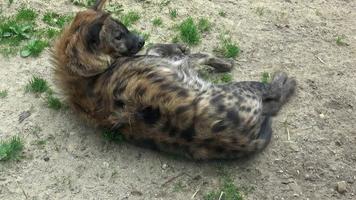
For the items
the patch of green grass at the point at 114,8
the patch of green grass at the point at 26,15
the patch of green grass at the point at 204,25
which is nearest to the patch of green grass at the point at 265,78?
the patch of green grass at the point at 204,25

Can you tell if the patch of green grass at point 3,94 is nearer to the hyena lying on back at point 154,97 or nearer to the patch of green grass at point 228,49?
the hyena lying on back at point 154,97

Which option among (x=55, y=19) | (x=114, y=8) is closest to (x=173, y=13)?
(x=114, y=8)

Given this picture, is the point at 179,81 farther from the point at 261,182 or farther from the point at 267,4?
the point at 267,4

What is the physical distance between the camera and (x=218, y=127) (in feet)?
15.7

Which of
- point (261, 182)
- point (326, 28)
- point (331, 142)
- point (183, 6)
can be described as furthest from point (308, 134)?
point (183, 6)

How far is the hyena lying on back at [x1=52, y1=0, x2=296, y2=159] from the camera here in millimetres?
4832

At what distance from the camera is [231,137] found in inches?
190

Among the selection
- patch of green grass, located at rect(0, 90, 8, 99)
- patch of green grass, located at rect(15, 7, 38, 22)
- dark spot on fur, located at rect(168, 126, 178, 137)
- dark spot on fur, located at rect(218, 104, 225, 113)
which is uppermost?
dark spot on fur, located at rect(218, 104, 225, 113)

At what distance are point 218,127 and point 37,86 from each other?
215cm

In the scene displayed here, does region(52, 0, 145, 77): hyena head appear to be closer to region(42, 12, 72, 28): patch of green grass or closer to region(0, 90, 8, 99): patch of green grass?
region(0, 90, 8, 99): patch of green grass

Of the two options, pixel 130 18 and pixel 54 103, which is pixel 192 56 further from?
pixel 54 103

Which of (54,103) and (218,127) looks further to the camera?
(54,103)

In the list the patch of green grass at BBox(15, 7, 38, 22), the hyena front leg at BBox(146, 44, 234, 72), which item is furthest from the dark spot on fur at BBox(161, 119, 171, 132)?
the patch of green grass at BBox(15, 7, 38, 22)

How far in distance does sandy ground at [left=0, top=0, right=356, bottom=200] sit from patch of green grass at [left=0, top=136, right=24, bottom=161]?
85mm
